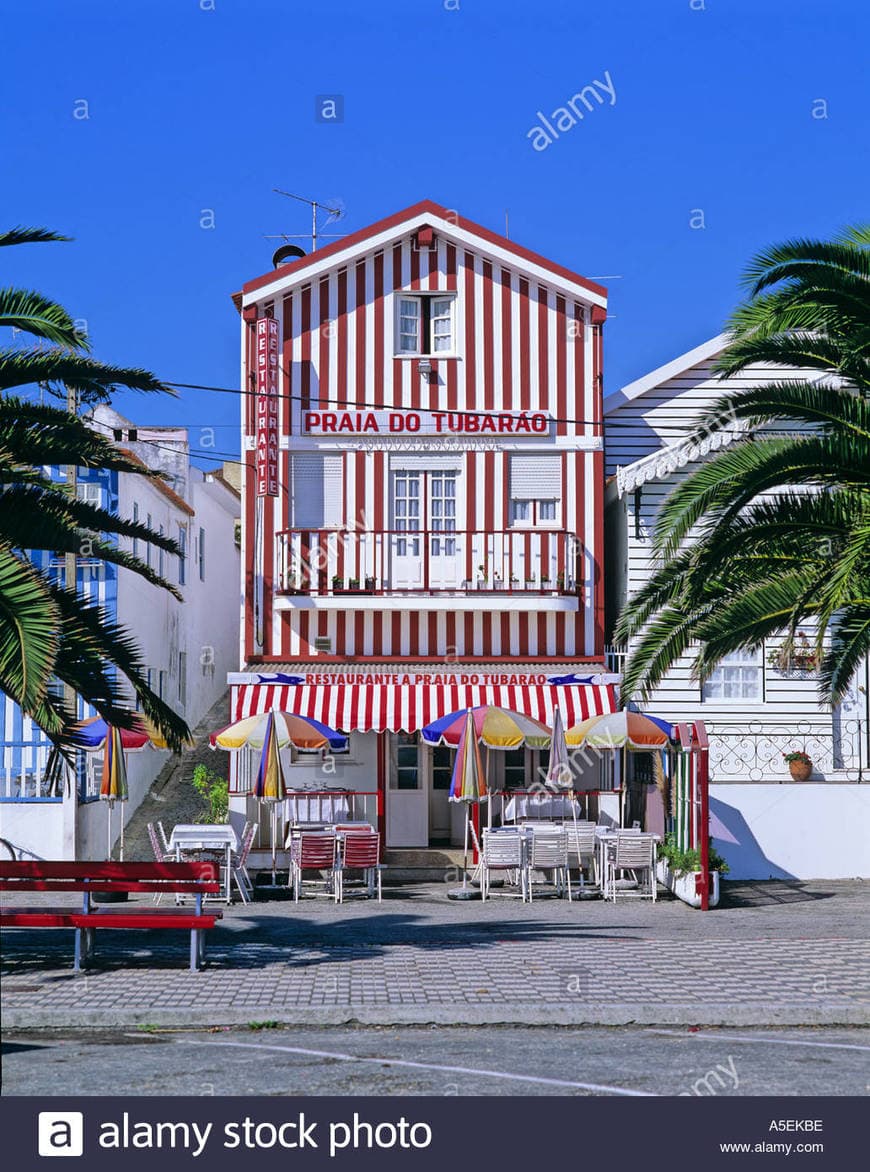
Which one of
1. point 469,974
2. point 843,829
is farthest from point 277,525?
point 469,974

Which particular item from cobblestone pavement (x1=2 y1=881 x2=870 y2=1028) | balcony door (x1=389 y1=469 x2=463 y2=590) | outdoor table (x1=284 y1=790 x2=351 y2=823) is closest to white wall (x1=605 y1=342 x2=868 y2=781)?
balcony door (x1=389 y1=469 x2=463 y2=590)

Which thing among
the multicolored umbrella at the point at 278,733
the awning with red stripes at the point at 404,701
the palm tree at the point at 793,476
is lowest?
the multicolored umbrella at the point at 278,733

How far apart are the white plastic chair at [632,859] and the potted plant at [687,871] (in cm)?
32

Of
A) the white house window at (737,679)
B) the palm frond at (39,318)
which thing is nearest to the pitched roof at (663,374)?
the white house window at (737,679)

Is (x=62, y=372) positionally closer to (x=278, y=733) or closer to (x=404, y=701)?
(x=278, y=733)

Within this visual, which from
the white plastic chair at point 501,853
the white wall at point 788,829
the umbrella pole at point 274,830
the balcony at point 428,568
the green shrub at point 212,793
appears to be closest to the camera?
the white plastic chair at point 501,853

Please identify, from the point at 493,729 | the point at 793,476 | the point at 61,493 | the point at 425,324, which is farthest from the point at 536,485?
the point at 61,493

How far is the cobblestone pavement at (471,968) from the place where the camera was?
39.1 feet

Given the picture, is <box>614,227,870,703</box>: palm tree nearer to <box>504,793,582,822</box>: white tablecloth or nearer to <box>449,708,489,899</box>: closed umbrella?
<box>449,708,489,899</box>: closed umbrella

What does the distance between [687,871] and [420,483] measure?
9.21 m

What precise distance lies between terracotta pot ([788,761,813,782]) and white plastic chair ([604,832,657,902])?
Answer: 421 centimetres

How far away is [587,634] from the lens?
26.8 m

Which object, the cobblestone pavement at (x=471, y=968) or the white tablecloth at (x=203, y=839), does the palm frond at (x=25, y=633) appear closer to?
the cobblestone pavement at (x=471, y=968)
